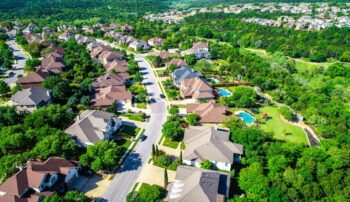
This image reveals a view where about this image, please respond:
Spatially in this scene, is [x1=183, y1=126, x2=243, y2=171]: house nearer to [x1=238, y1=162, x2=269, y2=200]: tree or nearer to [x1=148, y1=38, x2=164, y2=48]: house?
[x1=238, y1=162, x2=269, y2=200]: tree

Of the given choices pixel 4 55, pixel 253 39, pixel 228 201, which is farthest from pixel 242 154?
pixel 253 39

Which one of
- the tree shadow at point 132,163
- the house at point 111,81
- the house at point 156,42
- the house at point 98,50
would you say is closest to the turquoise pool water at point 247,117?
the tree shadow at point 132,163

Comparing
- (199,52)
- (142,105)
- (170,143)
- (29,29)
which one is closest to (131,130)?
(170,143)

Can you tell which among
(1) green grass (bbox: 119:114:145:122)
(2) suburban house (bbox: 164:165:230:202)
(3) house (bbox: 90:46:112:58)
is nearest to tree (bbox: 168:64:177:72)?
(1) green grass (bbox: 119:114:145:122)

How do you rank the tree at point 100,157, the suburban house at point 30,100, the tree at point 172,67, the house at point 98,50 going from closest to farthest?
Answer: the tree at point 100,157 < the suburban house at point 30,100 < the tree at point 172,67 < the house at point 98,50

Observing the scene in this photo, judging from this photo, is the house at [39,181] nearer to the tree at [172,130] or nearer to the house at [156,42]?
the tree at [172,130]

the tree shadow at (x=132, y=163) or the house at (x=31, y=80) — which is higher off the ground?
the house at (x=31, y=80)

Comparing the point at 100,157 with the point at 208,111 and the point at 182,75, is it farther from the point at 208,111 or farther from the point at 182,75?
the point at 182,75
